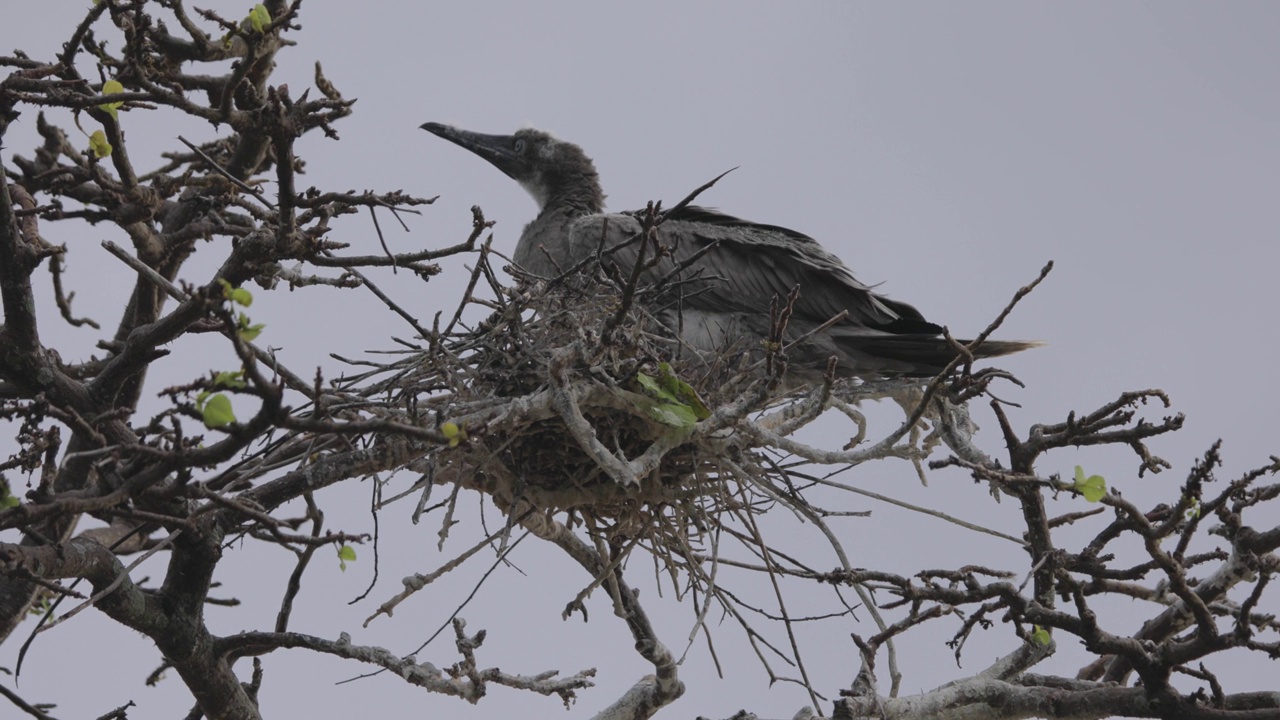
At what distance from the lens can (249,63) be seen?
4.24 m

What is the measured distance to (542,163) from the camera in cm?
791

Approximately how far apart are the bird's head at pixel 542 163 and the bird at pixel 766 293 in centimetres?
24

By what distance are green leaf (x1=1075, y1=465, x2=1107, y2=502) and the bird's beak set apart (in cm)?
513

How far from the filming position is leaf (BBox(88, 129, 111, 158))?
4211 mm

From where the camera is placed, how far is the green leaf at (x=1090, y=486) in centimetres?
352

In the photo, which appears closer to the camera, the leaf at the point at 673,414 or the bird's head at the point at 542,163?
the leaf at the point at 673,414

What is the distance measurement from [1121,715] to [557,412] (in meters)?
1.98

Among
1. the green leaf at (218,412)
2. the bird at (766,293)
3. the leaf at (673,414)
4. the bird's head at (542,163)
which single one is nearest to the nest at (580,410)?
the leaf at (673,414)

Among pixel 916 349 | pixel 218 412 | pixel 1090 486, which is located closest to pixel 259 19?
pixel 218 412

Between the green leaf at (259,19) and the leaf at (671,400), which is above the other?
the green leaf at (259,19)

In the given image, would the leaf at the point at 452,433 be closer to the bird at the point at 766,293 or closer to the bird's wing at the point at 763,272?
the bird at the point at 766,293

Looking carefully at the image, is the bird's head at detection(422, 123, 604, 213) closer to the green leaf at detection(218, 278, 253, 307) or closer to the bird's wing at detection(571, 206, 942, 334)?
the bird's wing at detection(571, 206, 942, 334)

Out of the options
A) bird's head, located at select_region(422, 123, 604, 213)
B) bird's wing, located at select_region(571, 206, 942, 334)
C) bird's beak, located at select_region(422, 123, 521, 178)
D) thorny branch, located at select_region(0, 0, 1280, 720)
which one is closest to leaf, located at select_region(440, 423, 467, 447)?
thorny branch, located at select_region(0, 0, 1280, 720)

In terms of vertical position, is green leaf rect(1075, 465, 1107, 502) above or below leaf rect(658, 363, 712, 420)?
below
